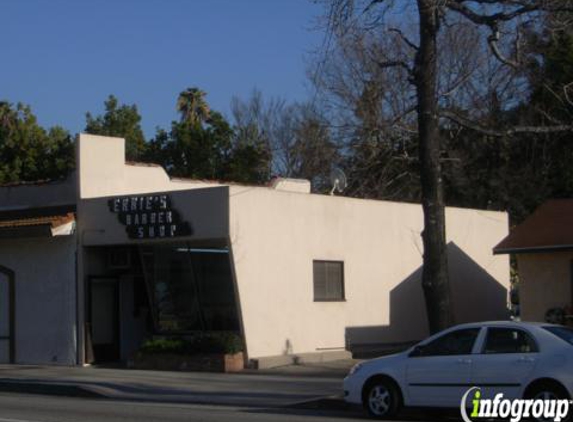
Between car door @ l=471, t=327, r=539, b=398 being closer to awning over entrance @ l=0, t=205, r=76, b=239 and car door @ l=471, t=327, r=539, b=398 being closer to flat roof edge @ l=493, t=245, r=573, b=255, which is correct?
flat roof edge @ l=493, t=245, r=573, b=255

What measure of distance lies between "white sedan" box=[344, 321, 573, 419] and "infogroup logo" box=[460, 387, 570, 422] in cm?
9

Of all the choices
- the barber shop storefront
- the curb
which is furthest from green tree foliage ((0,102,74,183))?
the curb

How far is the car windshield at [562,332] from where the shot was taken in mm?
14317

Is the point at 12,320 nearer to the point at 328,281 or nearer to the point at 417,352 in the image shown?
the point at 328,281

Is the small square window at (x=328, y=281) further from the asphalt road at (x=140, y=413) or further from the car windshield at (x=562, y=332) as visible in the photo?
the car windshield at (x=562, y=332)

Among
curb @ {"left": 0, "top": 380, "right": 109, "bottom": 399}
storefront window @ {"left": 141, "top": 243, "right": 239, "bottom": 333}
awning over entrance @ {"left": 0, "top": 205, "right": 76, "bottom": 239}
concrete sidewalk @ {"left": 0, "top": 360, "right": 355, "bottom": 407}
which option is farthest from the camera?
awning over entrance @ {"left": 0, "top": 205, "right": 76, "bottom": 239}

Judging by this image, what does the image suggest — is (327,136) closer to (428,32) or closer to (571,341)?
(428,32)

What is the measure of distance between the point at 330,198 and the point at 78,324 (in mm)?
7722

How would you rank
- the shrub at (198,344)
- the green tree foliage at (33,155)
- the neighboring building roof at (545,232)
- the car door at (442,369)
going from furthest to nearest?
the green tree foliage at (33,155) < the shrub at (198,344) < the neighboring building roof at (545,232) < the car door at (442,369)

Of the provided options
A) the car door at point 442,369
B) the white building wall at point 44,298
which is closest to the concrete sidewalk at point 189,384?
the white building wall at point 44,298

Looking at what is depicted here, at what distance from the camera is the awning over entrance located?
86.8ft

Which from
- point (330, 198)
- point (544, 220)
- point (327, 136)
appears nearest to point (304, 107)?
point (327, 136)

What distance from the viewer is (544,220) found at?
25234 mm

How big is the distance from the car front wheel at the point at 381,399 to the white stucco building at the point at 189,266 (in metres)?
9.70
